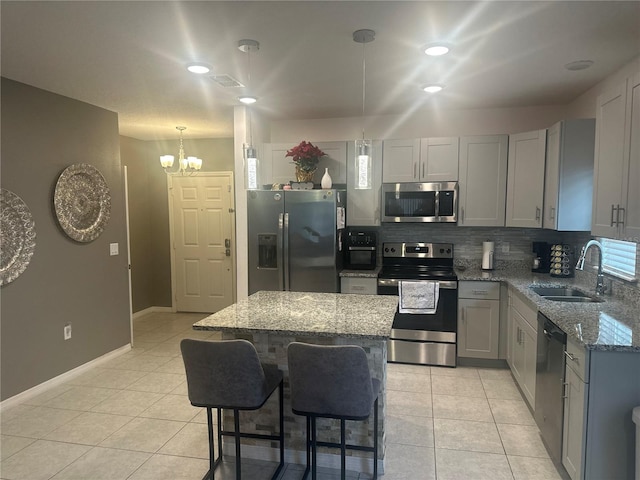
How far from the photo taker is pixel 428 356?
13.3ft

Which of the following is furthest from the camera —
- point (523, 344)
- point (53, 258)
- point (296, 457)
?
point (53, 258)

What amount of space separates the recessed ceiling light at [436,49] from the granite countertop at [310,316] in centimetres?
165

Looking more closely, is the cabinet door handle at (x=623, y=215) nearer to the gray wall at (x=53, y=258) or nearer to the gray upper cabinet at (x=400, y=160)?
the gray upper cabinet at (x=400, y=160)

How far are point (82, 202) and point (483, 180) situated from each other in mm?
3926

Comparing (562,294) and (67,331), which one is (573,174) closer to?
(562,294)

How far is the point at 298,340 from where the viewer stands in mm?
2479

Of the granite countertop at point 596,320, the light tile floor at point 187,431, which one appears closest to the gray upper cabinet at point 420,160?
the granite countertop at point 596,320

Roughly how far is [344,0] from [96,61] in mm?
1881

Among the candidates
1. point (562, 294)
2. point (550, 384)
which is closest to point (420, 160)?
point (562, 294)

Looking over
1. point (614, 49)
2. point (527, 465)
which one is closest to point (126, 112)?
point (614, 49)

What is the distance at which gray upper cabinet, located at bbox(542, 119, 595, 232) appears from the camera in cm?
339

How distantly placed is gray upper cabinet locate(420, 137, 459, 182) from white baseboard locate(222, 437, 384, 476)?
2776mm

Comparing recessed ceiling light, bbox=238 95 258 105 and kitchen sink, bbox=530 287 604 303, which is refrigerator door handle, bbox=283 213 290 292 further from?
kitchen sink, bbox=530 287 604 303

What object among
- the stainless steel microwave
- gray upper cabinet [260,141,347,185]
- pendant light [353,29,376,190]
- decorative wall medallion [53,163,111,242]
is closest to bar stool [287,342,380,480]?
pendant light [353,29,376,190]
